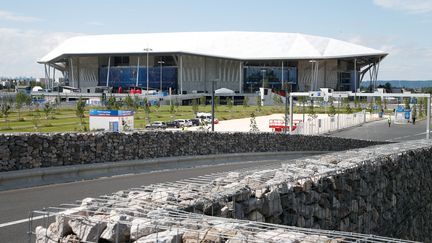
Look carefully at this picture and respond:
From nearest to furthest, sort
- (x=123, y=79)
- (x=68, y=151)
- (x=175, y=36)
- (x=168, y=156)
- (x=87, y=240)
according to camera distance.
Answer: (x=87, y=240) < (x=68, y=151) < (x=168, y=156) < (x=123, y=79) < (x=175, y=36)

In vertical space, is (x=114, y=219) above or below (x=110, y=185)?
above

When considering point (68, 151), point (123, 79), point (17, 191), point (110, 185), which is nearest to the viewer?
point (17, 191)

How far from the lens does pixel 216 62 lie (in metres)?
137

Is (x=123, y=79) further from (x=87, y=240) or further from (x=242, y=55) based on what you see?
(x=87, y=240)

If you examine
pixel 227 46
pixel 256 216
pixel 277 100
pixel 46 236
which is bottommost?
pixel 277 100

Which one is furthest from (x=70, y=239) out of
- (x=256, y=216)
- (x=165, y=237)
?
(x=256, y=216)

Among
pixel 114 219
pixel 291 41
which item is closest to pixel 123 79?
pixel 291 41

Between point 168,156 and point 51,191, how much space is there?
831 centimetres

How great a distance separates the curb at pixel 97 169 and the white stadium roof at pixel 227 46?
10312 centimetres

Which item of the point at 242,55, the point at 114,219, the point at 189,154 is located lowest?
the point at 189,154

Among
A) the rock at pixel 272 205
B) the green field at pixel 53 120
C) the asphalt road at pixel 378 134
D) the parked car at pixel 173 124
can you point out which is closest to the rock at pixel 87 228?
the rock at pixel 272 205

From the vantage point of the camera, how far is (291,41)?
13975 cm

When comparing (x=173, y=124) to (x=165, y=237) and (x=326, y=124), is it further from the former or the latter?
(x=165, y=237)

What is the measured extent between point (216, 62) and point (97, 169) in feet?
393
